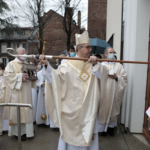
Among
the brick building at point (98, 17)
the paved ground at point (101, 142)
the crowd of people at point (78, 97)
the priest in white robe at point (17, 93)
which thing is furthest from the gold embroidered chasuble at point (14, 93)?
the brick building at point (98, 17)

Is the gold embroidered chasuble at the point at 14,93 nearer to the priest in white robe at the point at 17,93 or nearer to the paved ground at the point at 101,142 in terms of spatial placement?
the priest in white robe at the point at 17,93

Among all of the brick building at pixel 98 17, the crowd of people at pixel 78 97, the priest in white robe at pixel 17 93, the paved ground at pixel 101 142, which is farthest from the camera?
the brick building at pixel 98 17

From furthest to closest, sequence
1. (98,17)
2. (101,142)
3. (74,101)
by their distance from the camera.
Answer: (98,17)
(101,142)
(74,101)

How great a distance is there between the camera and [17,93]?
4.02 meters

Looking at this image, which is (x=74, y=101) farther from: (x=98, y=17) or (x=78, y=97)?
(x=98, y=17)

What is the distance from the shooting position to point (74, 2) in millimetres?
15672

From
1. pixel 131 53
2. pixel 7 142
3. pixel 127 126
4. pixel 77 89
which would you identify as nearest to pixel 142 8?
pixel 131 53

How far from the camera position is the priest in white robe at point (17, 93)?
3945 millimetres

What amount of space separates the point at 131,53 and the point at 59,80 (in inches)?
93.4

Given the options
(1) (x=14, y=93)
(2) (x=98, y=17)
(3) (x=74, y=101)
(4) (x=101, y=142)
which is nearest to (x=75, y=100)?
(3) (x=74, y=101)

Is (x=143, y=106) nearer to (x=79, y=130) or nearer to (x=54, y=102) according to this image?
(x=79, y=130)

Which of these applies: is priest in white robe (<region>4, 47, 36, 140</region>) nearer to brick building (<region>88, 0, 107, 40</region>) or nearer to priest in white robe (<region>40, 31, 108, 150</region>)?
priest in white robe (<region>40, 31, 108, 150</region>)

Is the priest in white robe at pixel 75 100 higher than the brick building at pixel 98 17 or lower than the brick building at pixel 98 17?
lower

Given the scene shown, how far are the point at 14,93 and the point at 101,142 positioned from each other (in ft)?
7.56
